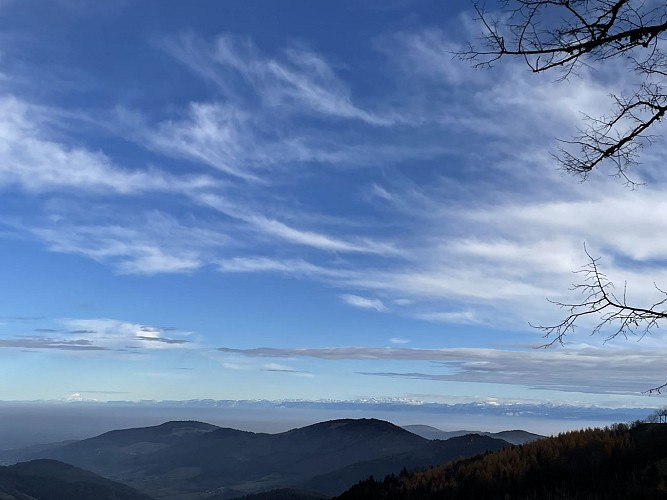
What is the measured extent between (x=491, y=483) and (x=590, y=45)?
18.4 m

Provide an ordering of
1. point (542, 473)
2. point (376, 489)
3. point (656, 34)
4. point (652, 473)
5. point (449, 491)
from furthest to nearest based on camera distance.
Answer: point (376, 489) → point (449, 491) → point (542, 473) → point (652, 473) → point (656, 34)

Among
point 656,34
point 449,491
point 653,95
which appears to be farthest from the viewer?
point 449,491

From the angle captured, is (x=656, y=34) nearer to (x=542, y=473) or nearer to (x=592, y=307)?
(x=592, y=307)

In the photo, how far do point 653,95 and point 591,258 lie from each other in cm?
194

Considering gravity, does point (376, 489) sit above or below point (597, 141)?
below

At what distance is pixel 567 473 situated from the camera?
19594 millimetres

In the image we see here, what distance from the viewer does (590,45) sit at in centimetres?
620

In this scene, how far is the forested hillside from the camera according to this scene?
53.2 feet

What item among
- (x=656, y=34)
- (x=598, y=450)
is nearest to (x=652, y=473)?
(x=598, y=450)

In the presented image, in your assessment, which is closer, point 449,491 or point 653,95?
point 653,95

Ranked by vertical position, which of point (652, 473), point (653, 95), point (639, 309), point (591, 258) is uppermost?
point (653, 95)

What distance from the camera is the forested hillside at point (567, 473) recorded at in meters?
16.2

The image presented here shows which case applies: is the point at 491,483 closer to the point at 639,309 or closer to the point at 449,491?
the point at 449,491

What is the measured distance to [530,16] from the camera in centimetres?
622
